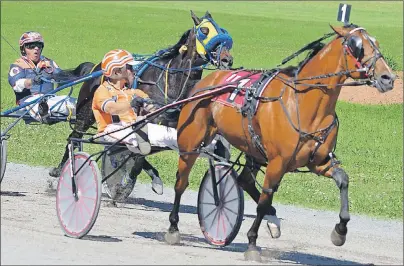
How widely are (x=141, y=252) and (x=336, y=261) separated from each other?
1595 mm

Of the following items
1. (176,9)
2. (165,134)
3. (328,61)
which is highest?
(328,61)

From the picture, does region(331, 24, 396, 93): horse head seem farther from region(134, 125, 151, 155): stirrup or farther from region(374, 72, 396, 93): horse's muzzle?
region(134, 125, 151, 155): stirrup

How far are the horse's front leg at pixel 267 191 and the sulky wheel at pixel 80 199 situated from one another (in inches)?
51.0

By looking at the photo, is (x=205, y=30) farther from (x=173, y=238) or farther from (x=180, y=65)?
(x=173, y=238)

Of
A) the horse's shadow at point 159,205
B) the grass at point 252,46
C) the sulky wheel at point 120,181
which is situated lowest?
the grass at point 252,46

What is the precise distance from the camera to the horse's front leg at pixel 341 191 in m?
8.57

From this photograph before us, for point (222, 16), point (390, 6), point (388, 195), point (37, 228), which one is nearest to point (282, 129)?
point (37, 228)

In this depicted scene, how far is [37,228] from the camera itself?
31.8 feet

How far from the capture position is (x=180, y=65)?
11859 mm

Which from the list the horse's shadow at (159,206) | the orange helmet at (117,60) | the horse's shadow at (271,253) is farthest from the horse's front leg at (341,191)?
the horse's shadow at (159,206)

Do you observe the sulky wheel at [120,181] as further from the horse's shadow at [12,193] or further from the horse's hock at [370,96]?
the horse's hock at [370,96]

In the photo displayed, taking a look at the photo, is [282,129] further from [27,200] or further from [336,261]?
[27,200]

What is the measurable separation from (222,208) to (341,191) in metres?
1.38

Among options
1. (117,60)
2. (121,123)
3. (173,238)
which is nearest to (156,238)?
(173,238)
